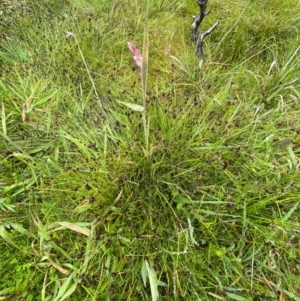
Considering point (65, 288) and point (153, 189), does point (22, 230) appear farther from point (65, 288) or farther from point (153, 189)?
point (153, 189)

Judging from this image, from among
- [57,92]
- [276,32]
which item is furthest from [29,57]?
[276,32]

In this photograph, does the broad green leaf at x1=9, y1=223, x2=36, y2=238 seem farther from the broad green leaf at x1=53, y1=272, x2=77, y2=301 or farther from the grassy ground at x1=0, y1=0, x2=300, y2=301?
the broad green leaf at x1=53, y1=272, x2=77, y2=301

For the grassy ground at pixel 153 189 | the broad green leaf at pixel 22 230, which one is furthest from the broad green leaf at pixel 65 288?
the broad green leaf at pixel 22 230

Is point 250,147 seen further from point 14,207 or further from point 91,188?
point 14,207

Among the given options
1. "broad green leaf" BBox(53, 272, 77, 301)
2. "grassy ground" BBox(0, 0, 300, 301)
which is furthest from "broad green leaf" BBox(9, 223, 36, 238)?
"broad green leaf" BBox(53, 272, 77, 301)

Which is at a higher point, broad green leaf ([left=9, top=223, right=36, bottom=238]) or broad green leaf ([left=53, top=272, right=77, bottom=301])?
broad green leaf ([left=9, top=223, right=36, bottom=238])

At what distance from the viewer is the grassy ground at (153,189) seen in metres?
1.34

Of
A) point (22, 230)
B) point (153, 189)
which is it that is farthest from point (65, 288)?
point (153, 189)

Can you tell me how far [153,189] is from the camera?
1.45 m

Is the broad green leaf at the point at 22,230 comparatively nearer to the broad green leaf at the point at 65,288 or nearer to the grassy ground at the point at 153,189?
the grassy ground at the point at 153,189

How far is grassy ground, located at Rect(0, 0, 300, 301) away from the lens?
134 cm

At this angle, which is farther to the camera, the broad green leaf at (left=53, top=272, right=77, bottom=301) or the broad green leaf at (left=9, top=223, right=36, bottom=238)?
the broad green leaf at (left=9, top=223, right=36, bottom=238)

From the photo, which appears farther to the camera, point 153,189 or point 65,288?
point 153,189

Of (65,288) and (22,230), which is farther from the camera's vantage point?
(22,230)
